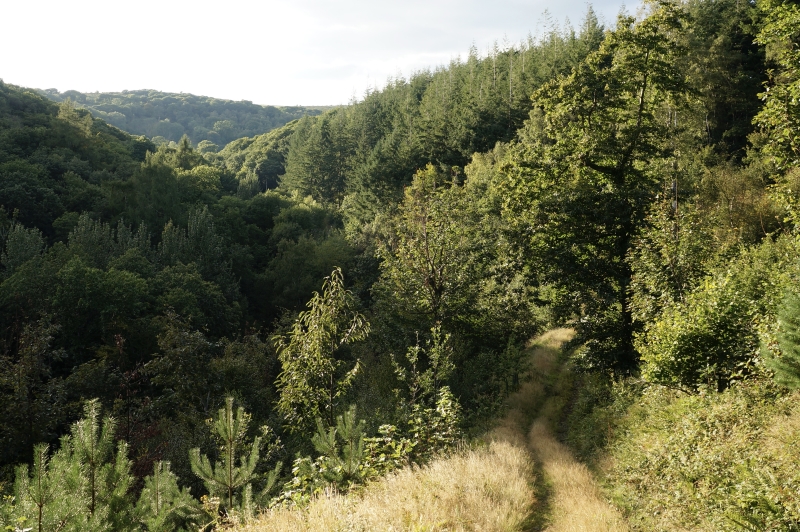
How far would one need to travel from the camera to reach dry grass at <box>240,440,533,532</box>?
5.64 meters

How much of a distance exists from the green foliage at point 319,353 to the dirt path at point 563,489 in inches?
176

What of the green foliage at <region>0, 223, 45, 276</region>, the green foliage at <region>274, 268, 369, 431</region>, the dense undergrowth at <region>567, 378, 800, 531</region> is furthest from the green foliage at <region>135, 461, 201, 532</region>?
the green foliage at <region>0, 223, 45, 276</region>

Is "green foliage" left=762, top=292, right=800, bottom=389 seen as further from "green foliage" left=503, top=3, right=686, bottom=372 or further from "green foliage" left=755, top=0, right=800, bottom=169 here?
"green foliage" left=503, top=3, right=686, bottom=372

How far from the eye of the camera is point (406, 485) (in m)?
6.91

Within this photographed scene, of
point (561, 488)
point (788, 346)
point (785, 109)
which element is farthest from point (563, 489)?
point (785, 109)

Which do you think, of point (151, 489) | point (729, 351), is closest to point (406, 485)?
point (151, 489)

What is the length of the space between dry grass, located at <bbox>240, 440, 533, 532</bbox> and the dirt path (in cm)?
44

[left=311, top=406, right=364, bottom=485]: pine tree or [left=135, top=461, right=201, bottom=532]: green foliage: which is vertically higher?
[left=311, top=406, right=364, bottom=485]: pine tree

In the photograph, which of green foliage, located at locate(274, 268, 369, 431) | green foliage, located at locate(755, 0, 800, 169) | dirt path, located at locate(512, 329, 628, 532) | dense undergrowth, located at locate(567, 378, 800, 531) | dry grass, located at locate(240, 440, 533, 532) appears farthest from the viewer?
green foliage, located at locate(274, 268, 369, 431)

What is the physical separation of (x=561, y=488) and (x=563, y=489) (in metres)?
0.07

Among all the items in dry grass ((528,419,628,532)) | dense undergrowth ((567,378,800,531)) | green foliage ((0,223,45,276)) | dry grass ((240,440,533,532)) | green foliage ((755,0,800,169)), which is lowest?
green foliage ((0,223,45,276))

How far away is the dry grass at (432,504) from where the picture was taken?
564 cm

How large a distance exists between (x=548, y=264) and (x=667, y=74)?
6.69 metres

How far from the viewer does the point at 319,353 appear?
10.2m
